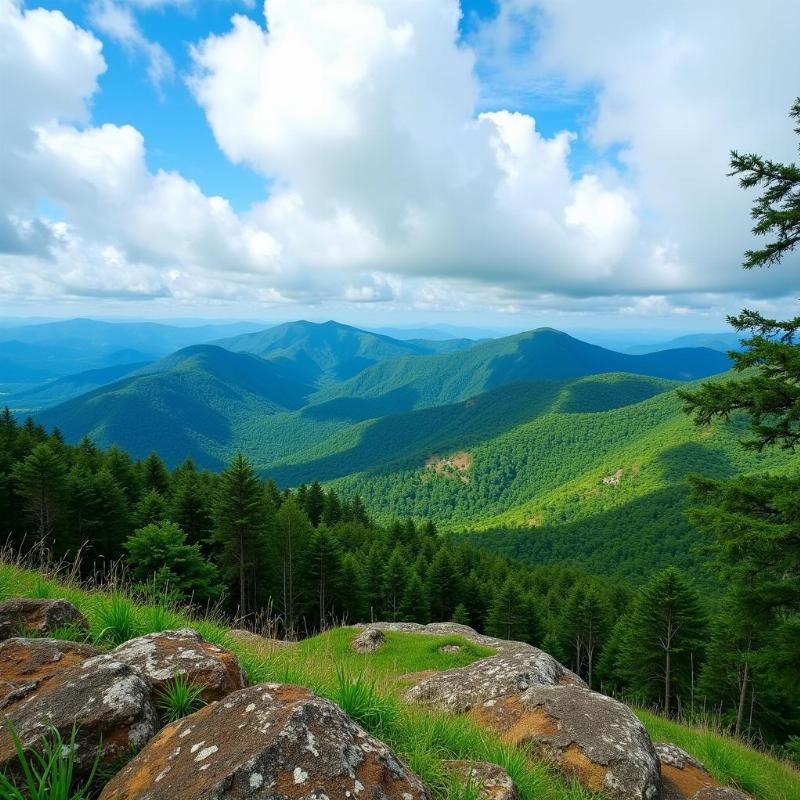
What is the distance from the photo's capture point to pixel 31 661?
467 centimetres

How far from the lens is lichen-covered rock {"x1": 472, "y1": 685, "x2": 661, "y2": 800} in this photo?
6.41 metres

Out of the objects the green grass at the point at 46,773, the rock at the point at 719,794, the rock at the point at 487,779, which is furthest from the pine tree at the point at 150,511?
the rock at the point at 487,779

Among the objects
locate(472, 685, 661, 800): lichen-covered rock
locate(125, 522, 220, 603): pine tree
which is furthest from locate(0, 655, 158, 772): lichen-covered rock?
locate(125, 522, 220, 603): pine tree

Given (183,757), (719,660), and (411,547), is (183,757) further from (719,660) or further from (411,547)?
(411,547)

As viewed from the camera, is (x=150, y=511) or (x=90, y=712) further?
(x=150, y=511)

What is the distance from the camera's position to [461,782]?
4312mm

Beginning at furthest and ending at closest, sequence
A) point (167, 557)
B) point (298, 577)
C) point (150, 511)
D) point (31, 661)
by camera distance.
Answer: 1. point (298, 577)
2. point (150, 511)
3. point (167, 557)
4. point (31, 661)

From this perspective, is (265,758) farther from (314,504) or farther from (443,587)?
(314,504)

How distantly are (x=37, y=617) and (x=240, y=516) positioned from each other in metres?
30.0

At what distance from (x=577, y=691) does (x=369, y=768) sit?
6623 millimetres

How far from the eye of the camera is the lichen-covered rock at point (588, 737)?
6.41 m

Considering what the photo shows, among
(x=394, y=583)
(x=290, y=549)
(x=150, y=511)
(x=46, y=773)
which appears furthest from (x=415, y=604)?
(x=46, y=773)

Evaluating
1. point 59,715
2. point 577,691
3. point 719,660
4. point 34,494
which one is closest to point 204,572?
point 34,494

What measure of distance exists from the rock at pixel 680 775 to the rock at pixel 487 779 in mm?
4413
